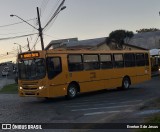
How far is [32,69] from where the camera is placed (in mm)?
22406

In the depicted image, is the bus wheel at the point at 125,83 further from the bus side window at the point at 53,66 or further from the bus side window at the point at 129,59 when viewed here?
the bus side window at the point at 53,66

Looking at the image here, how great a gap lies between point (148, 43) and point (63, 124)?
8045 cm

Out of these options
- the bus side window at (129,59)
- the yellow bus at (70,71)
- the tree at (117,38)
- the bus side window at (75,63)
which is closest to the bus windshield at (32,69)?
the yellow bus at (70,71)

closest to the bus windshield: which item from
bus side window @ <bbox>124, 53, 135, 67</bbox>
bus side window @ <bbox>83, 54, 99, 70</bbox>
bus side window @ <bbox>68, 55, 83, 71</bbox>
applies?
bus side window @ <bbox>68, 55, 83, 71</bbox>

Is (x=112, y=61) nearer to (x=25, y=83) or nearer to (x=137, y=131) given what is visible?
(x=25, y=83)

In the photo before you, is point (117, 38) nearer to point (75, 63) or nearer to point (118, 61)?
point (118, 61)

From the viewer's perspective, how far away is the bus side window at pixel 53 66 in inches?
872

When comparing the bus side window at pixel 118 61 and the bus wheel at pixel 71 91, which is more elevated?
the bus side window at pixel 118 61

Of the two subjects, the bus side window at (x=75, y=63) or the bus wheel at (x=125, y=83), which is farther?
the bus wheel at (x=125, y=83)

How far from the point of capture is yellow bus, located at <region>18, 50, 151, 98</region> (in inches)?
870

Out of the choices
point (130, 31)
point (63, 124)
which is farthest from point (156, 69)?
point (63, 124)

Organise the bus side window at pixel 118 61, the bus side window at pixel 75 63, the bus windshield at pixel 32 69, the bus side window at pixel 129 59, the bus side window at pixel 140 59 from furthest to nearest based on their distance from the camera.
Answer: the bus side window at pixel 140 59, the bus side window at pixel 129 59, the bus side window at pixel 118 61, the bus side window at pixel 75 63, the bus windshield at pixel 32 69

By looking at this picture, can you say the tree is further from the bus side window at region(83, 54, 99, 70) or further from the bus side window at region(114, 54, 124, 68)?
the bus side window at region(83, 54, 99, 70)

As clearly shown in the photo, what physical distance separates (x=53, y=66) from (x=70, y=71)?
4.57ft
